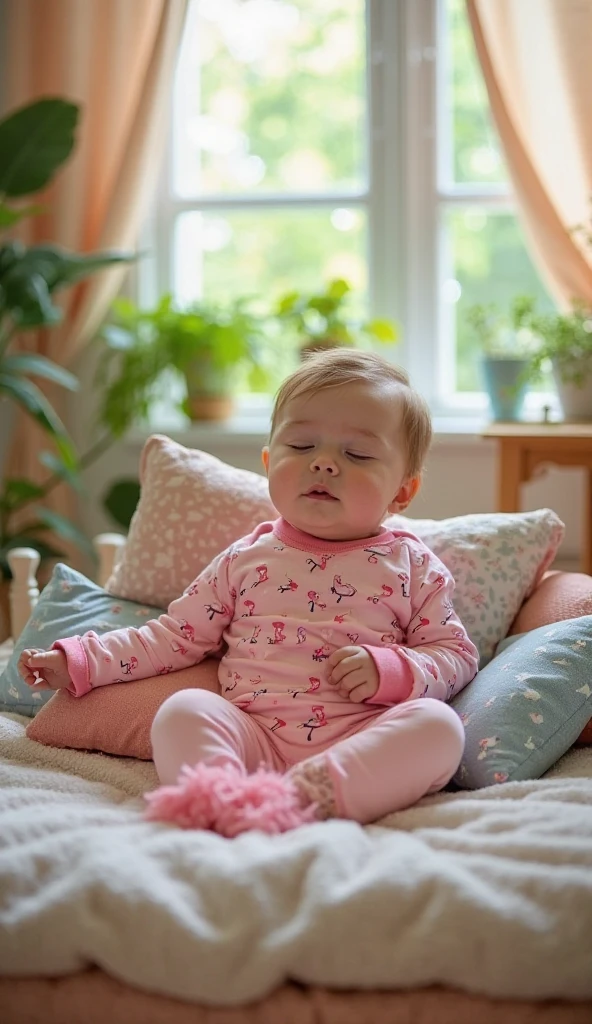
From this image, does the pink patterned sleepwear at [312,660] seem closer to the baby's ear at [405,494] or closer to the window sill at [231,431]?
the baby's ear at [405,494]

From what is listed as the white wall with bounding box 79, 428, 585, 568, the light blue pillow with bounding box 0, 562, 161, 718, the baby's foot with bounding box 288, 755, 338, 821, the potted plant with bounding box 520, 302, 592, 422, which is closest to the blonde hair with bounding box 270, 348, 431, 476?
the light blue pillow with bounding box 0, 562, 161, 718

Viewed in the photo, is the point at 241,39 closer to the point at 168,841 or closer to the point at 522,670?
the point at 522,670

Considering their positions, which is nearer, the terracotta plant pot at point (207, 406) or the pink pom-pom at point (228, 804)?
the pink pom-pom at point (228, 804)

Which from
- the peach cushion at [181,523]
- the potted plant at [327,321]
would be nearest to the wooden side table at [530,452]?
the potted plant at [327,321]

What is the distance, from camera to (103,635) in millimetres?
1702

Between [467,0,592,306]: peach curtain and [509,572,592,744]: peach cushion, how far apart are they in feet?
4.62

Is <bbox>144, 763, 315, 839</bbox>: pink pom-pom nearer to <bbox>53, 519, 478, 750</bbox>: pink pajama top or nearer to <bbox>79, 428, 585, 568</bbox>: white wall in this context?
<bbox>53, 519, 478, 750</bbox>: pink pajama top

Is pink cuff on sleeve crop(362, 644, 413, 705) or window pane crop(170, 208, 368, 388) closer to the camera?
pink cuff on sleeve crop(362, 644, 413, 705)

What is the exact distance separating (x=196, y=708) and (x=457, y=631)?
42cm

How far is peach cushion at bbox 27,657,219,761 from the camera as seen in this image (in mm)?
1627

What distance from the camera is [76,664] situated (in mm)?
1629

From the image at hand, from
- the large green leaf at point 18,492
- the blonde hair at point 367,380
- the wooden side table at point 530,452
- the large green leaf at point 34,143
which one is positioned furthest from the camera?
the large green leaf at point 18,492

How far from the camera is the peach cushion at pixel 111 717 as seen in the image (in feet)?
5.34

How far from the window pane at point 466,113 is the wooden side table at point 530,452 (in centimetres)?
Answer: 107
